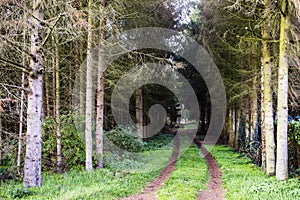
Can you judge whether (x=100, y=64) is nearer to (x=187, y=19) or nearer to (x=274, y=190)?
(x=274, y=190)

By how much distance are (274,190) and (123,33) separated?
8680 mm

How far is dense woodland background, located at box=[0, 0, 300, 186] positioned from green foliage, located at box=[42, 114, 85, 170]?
0.04m

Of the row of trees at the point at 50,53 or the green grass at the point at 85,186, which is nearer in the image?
the green grass at the point at 85,186

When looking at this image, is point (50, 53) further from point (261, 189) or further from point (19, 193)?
point (261, 189)

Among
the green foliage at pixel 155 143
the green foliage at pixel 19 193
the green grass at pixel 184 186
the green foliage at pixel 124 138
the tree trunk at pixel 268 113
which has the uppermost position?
Answer: the tree trunk at pixel 268 113

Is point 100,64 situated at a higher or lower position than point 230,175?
higher

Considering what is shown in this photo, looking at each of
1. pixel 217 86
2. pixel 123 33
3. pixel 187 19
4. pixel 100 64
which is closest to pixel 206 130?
pixel 217 86

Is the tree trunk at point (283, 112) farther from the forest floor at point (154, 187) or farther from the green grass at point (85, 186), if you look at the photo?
the green grass at point (85, 186)

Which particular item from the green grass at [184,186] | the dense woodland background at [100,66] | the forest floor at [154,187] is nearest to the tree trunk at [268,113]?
the dense woodland background at [100,66]

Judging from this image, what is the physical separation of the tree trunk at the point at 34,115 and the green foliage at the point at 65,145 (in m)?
2.76

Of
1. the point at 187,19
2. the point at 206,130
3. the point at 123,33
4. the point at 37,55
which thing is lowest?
the point at 206,130

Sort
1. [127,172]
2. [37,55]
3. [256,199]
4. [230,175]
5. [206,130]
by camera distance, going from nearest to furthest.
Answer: [256,199] < [37,55] < [230,175] < [127,172] < [206,130]

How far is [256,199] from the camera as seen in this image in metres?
5.27

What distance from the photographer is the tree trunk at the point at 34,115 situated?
259 inches
